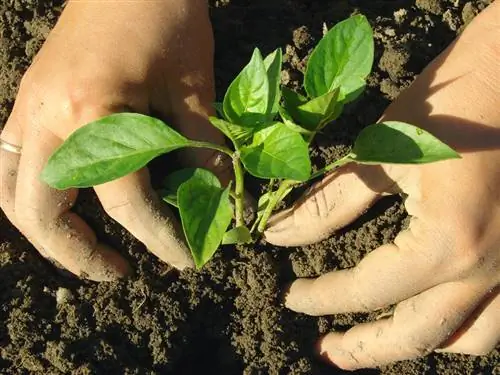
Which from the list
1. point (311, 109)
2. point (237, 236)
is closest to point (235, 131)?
point (311, 109)

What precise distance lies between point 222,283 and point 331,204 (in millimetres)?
372

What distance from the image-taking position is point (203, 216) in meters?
1.34

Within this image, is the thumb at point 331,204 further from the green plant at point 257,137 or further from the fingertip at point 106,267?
the fingertip at point 106,267

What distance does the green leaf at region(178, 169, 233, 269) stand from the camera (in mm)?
1285

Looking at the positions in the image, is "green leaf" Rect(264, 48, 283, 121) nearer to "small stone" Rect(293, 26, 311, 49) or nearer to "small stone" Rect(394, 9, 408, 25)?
"small stone" Rect(293, 26, 311, 49)

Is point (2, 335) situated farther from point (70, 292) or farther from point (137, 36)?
point (137, 36)

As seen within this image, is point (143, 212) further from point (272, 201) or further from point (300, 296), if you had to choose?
point (300, 296)

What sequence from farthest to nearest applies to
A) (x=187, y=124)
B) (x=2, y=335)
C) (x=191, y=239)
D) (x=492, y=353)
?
(x=492, y=353) < (x=2, y=335) < (x=187, y=124) < (x=191, y=239)

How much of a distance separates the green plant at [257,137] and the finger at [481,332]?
0.64 meters

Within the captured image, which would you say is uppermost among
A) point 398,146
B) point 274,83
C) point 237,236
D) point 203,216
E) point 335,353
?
point 274,83

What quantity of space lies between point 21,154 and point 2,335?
46 cm

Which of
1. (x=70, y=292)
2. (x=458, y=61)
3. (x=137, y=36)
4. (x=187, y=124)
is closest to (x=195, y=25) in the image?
(x=137, y=36)

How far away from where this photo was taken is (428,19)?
Result: 1.87m

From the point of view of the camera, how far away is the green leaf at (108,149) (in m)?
1.29
